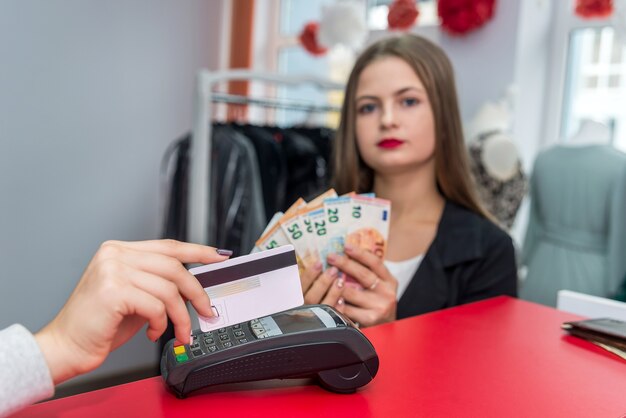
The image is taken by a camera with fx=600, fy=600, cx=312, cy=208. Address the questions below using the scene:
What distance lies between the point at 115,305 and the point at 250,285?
0.15m

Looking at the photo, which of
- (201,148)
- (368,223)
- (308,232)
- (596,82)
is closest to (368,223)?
(368,223)

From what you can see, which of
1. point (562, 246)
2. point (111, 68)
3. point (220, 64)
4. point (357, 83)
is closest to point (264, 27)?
point (220, 64)

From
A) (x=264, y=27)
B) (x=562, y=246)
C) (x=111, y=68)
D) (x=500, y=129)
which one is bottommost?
(x=562, y=246)

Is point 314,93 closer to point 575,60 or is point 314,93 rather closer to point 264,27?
point 264,27

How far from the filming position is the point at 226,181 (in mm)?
2686

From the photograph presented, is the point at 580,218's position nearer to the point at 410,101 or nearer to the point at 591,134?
the point at 591,134

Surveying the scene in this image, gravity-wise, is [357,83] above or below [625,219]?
above

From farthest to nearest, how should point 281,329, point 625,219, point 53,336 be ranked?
point 625,219 → point 281,329 → point 53,336

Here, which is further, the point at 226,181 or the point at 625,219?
the point at 226,181

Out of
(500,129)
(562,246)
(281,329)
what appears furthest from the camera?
(500,129)

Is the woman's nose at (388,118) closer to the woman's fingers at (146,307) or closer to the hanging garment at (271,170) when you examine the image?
the woman's fingers at (146,307)

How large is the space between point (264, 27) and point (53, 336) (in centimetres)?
441

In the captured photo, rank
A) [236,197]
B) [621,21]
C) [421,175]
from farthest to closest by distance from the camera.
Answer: [236,197] → [621,21] → [421,175]

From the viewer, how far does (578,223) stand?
2.48m
